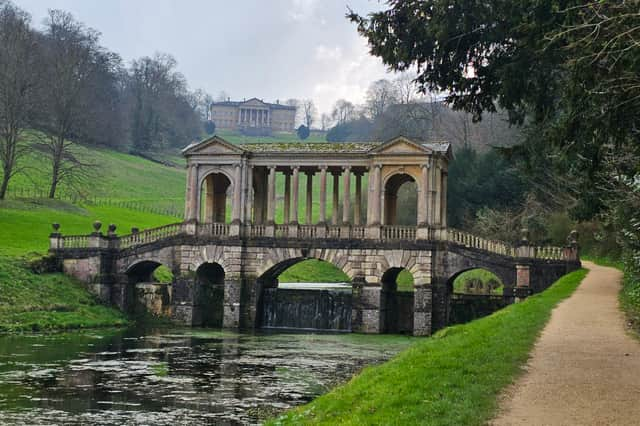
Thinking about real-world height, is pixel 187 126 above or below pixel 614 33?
above

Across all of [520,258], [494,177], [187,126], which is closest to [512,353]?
[520,258]

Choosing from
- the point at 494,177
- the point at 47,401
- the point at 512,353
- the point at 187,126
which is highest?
the point at 187,126

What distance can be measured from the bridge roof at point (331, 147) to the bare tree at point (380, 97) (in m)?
55.2

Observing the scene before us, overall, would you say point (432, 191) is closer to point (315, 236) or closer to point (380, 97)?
point (315, 236)

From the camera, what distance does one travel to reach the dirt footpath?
11.6m

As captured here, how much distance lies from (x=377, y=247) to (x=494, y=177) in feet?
76.8

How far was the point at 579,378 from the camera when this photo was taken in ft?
47.0

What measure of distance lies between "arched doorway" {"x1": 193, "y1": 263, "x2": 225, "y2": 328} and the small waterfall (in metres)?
2.78

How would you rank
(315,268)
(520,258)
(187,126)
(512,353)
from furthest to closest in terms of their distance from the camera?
1. (187,126)
2. (315,268)
3. (520,258)
4. (512,353)

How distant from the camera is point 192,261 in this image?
150 ft

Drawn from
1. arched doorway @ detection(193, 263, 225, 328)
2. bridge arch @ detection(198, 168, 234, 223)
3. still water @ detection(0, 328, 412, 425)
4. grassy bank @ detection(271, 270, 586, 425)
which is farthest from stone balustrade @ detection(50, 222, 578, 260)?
grassy bank @ detection(271, 270, 586, 425)

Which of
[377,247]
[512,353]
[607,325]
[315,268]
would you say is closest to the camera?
[512,353]

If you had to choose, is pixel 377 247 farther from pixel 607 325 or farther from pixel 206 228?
pixel 607 325

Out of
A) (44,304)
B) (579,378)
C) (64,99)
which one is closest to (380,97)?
(64,99)
